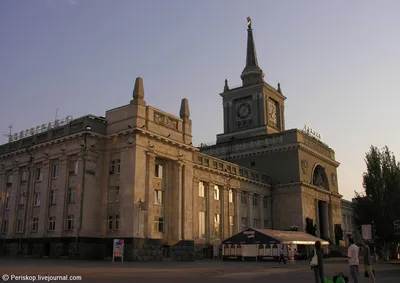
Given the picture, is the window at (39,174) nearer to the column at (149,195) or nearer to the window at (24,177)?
the window at (24,177)

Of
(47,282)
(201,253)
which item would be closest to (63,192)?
(201,253)

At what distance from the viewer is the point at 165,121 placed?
150 ft

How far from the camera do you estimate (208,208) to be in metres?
54.8

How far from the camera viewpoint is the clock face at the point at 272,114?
257 ft

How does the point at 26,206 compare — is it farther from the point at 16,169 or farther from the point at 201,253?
the point at 201,253

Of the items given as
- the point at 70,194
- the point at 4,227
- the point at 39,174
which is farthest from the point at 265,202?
the point at 4,227

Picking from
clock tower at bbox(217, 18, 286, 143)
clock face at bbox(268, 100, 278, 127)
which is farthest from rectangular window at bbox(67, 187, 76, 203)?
clock face at bbox(268, 100, 278, 127)

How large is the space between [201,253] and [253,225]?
1549 centimetres

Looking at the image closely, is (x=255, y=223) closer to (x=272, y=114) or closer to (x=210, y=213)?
(x=210, y=213)

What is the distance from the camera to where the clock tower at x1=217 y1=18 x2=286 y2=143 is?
76.7 metres

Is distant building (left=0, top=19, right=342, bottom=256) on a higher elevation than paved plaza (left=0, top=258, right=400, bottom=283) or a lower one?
higher

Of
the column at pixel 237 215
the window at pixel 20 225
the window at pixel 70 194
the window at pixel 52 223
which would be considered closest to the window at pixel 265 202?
the column at pixel 237 215

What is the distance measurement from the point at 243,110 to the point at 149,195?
41.7m

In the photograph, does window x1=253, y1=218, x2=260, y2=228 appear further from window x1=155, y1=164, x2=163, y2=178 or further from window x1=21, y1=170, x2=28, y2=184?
window x1=21, y1=170, x2=28, y2=184
